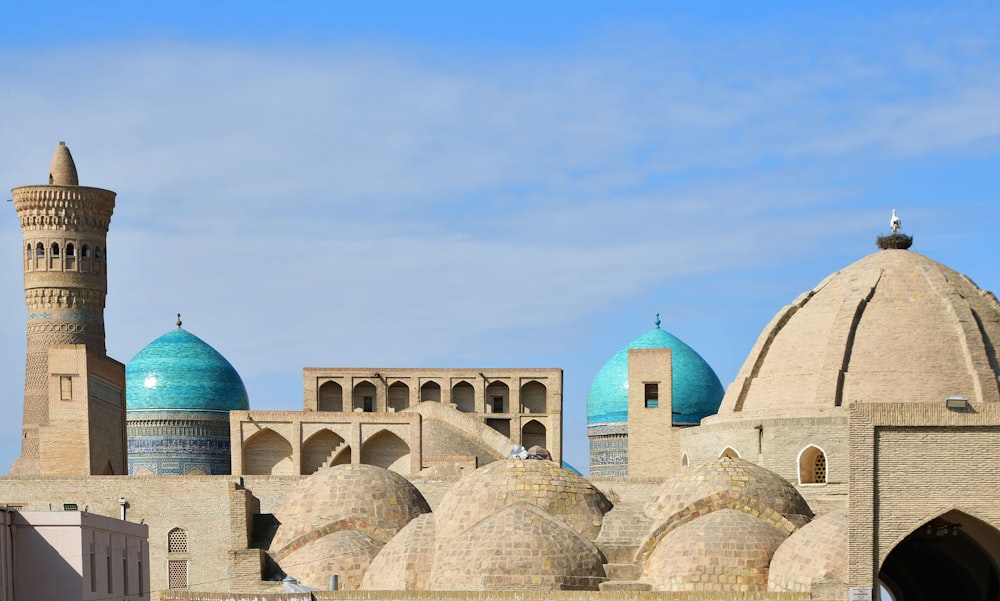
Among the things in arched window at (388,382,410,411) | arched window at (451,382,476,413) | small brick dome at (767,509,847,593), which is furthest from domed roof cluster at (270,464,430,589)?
arched window at (451,382,476,413)

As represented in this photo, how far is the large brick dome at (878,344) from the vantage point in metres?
27.0

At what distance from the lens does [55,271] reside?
124 feet

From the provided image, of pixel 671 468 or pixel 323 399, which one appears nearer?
pixel 671 468

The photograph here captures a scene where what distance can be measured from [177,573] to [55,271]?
32.8ft

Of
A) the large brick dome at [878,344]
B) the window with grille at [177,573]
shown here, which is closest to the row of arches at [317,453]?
the window with grille at [177,573]

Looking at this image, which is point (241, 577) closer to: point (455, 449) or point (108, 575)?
point (108, 575)

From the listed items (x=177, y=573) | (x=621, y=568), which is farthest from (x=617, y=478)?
(x=621, y=568)

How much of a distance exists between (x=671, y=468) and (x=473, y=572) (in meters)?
11.7

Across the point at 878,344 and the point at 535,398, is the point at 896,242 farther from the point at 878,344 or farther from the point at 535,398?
the point at 535,398

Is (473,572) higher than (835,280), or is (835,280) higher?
(835,280)

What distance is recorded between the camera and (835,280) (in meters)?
28.8

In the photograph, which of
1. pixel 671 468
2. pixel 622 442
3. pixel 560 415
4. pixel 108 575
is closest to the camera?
pixel 108 575

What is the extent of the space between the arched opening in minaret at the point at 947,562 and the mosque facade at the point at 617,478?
5 cm

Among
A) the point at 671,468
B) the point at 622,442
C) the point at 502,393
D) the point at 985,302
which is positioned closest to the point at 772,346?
the point at 985,302
